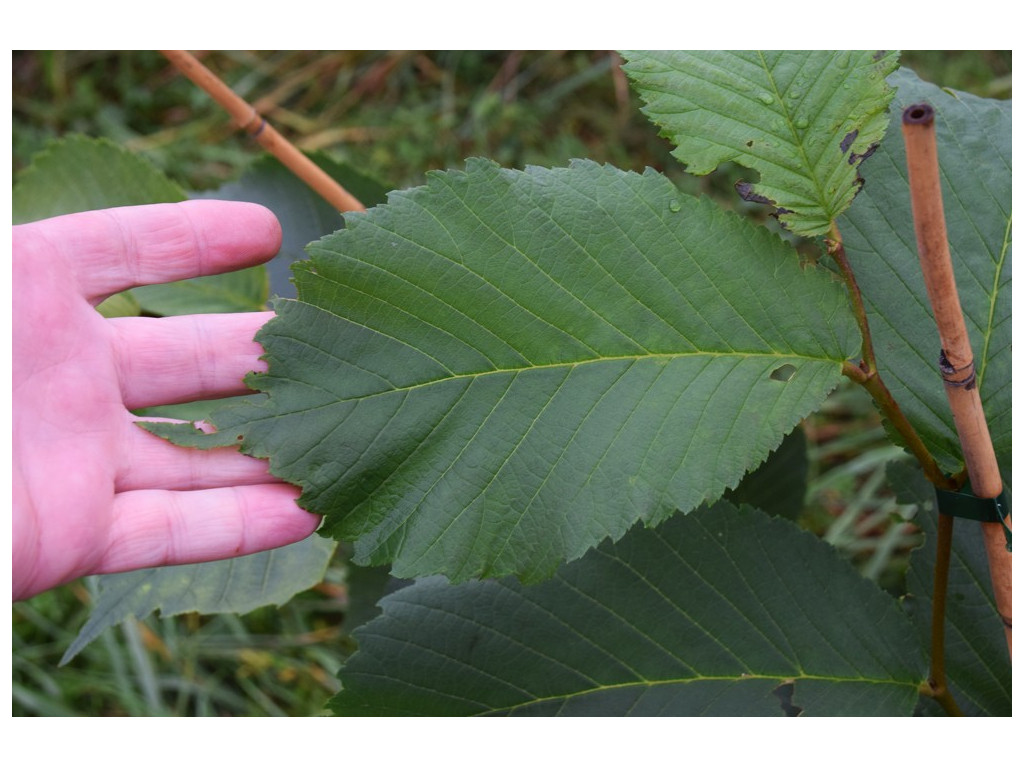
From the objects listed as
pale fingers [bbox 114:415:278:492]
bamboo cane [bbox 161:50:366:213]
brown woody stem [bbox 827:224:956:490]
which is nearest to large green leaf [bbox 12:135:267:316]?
bamboo cane [bbox 161:50:366:213]

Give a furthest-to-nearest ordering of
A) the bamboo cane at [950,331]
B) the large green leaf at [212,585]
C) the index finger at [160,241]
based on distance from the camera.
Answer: the large green leaf at [212,585], the index finger at [160,241], the bamboo cane at [950,331]

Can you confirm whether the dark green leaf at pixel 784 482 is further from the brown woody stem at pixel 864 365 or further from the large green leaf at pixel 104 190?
the large green leaf at pixel 104 190

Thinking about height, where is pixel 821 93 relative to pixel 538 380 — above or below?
above

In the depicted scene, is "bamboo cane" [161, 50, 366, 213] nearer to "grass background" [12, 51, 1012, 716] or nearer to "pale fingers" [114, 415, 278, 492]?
"pale fingers" [114, 415, 278, 492]

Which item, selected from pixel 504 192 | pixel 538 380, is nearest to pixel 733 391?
pixel 538 380

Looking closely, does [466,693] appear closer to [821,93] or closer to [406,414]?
[406,414]

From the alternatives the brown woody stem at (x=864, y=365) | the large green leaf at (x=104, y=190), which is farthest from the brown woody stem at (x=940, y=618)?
the large green leaf at (x=104, y=190)

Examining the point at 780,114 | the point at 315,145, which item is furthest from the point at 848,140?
the point at 315,145
